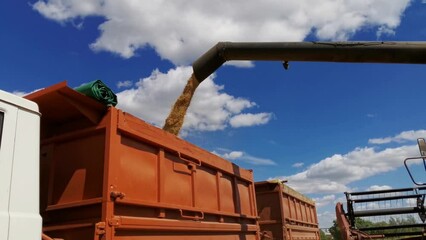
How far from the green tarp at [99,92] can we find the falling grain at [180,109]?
178 cm

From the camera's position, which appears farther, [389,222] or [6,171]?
[389,222]

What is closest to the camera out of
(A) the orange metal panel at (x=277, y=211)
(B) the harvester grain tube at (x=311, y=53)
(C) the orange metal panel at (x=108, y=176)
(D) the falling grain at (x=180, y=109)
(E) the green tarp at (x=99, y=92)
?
(C) the orange metal panel at (x=108, y=176)

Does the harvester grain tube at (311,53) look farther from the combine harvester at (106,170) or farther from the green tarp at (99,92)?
the green tarp at (99,92)

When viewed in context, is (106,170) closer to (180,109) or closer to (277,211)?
(180,109)

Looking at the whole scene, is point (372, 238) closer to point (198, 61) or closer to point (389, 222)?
point (389, 222)

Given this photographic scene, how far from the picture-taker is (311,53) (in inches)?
236

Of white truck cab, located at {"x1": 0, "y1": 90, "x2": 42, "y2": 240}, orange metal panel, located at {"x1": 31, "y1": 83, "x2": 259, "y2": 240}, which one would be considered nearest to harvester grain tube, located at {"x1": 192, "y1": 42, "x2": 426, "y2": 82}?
orange metal panel, located at {"x1": 31, "y1": 83, "x2": 259, "y2": 240}

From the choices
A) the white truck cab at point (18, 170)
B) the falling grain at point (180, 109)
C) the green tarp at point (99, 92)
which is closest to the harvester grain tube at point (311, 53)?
the falling grain at point (180, 109)

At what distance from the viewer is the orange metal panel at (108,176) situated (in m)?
3.74

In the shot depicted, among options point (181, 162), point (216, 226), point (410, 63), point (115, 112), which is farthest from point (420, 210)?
point (115, 112)

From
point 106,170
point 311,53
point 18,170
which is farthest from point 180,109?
point 18,170

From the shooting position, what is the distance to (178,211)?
4699 millimetres

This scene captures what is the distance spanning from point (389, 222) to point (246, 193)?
2.75 m

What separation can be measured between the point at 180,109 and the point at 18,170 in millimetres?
3716
